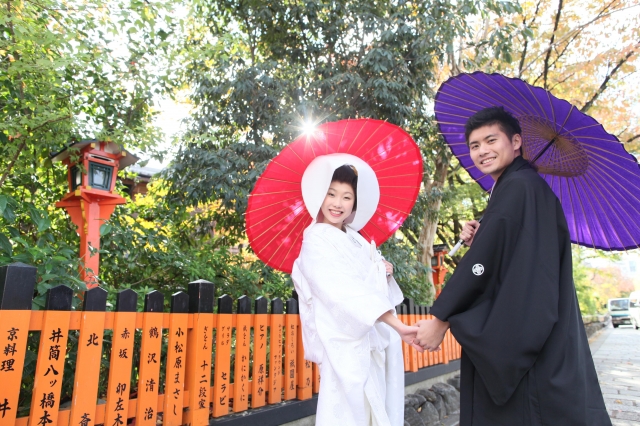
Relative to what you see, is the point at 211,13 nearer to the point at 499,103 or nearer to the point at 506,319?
the point at 499,103

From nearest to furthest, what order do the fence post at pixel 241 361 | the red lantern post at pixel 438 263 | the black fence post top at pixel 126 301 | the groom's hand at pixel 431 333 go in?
the groom's hand at pixel 431 333
the black fence post top at pixel 126 301
the fence post at pixel 241 361
the red lantern post at pixel 438 263

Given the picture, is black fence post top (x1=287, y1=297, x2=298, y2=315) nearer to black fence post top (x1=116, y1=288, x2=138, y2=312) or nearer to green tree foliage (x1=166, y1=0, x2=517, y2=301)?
black fence post top (x1=116, y1=288, x2=138, y2=312)

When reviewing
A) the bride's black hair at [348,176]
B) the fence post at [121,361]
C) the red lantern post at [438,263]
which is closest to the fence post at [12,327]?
the fence post at [121,361]

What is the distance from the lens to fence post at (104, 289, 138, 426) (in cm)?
234

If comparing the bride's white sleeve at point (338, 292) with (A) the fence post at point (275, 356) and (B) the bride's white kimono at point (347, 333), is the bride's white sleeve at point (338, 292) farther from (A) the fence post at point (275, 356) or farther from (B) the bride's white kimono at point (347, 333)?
(A) the fence post at point (275, 356)

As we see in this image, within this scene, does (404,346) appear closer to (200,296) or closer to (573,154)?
Answer: (200,296)

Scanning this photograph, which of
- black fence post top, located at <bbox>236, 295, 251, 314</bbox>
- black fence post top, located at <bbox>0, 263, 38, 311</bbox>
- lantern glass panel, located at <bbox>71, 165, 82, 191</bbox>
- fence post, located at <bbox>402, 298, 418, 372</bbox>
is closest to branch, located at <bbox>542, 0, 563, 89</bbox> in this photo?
fence post, located at <bbox>402, 298, 418, 372</bbox>

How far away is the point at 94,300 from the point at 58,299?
18cm

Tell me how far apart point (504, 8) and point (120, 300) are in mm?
6934

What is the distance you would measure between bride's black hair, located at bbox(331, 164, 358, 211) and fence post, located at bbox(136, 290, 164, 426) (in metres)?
1.30

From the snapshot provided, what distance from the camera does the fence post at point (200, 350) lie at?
8.95ft

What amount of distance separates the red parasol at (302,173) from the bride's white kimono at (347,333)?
36 centimetres

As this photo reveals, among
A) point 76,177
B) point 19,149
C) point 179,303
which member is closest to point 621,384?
point 179,303

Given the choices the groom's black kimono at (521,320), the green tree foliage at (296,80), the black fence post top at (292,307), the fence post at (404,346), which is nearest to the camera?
the groom's black kimono at (521,320)
